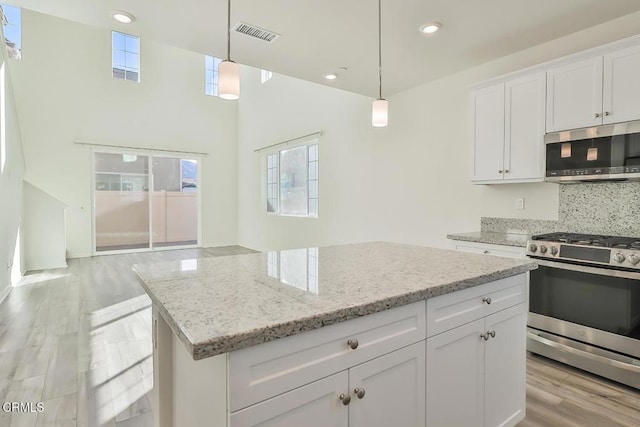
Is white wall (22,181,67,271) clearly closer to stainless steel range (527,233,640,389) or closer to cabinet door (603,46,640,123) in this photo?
stainless steel range (527,233,640,389)

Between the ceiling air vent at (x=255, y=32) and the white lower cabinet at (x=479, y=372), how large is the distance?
2696 mm

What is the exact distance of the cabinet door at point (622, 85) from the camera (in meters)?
2.33

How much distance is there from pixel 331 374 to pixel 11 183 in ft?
18.0

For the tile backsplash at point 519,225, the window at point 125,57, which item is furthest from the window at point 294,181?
the window at point 125,57

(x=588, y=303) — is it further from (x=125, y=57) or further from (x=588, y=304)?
(x=125, y=57)

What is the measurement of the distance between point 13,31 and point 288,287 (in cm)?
834

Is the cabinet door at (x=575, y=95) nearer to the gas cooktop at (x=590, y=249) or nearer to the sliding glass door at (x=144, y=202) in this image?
the gas cooktop at (x=590, y=249)

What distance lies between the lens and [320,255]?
6.56 feet

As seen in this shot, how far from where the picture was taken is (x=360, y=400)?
1.08 metres

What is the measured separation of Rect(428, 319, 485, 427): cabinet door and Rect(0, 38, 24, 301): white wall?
4.84 meters

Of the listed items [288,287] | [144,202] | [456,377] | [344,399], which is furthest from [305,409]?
[144,202]

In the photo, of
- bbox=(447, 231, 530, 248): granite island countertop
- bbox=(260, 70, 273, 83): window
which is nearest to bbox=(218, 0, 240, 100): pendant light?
bbox=(447, 231, 530, 248): granite island countertop

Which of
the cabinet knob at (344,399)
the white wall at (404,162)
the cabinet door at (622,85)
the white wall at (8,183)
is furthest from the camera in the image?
the white wall at (8,183)

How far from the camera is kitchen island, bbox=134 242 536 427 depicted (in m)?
0.88
